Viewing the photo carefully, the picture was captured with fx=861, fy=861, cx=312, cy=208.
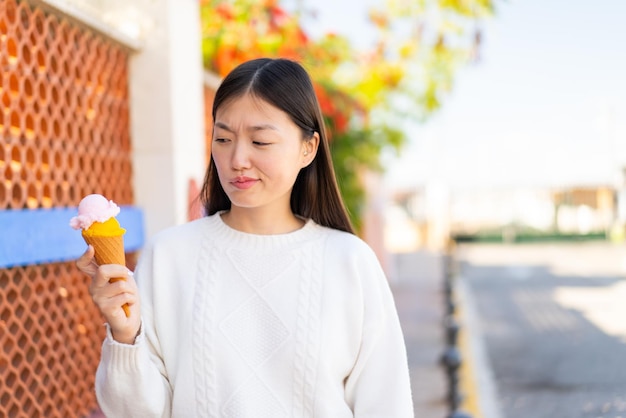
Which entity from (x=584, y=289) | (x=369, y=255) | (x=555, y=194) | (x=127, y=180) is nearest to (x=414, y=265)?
(x=584, y=289)

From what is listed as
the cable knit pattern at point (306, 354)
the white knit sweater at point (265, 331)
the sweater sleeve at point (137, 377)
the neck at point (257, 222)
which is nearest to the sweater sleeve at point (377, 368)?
the white knit sweater at point (265, 331)

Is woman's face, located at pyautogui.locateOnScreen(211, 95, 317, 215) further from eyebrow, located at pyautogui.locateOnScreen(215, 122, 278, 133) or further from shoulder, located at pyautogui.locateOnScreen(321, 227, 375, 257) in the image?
shoulder, located at pyautogui.locateOnScreen(321, 227, 375, 257)

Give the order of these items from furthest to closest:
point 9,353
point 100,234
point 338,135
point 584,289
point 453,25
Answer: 1. point 584,289
2. point 338,135
3. point 453,25
4. point 9,353
5. point 100,234

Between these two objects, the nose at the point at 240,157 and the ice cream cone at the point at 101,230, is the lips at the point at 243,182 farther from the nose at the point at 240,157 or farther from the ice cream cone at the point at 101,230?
the ice cream cone at the point at 101,230

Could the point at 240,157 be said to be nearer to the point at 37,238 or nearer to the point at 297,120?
the point at 297,120

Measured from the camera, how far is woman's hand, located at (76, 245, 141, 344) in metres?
1.72

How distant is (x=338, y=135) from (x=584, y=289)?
803cm

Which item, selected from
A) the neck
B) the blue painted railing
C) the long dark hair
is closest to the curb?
the blue painted railing

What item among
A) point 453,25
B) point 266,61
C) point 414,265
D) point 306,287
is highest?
point 453,25

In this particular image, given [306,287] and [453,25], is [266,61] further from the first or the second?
[453,25]

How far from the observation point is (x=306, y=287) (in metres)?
2.02

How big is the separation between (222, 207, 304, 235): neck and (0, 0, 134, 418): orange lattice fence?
1.09m

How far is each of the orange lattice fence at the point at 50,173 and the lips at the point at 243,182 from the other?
122 cm

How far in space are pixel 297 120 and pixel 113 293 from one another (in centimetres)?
61
